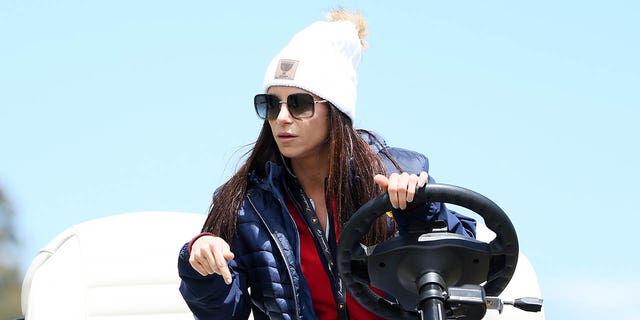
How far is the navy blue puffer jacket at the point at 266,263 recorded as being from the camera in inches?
138

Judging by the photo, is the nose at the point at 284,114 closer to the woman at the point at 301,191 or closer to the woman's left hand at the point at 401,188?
the woman at the point at 301,191

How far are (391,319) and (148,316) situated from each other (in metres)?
1.08

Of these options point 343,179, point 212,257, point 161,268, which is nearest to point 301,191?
point 343,179

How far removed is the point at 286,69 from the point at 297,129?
206 mm

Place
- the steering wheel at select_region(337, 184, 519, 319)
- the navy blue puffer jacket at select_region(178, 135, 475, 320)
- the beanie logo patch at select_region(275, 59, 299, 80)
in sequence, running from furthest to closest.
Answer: the beanie logo patch at select_region(275, 59, 299, 80), the navy blue puffer jacket at select_region(178, 135, 475, 320), the steering wheel at select_region(337, 184, 519, 319)

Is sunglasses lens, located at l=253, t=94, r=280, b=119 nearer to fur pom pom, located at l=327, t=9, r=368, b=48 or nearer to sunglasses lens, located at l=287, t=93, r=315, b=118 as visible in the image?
sunglasses lens, located at l=287, t=93, r=315, b=118

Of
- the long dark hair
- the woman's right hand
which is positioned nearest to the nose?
the long dark hair

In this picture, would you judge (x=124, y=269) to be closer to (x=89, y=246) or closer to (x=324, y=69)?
(x=89, y=246)

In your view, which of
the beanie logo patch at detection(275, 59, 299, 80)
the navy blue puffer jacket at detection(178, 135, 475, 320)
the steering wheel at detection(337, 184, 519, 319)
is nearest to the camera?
the steering wheel at detection(337, 184, 519, 319)

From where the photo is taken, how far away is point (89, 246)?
387 centimetres

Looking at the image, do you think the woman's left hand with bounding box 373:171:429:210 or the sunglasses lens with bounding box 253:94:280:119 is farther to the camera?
the sunglasses lens with bounding box 253:94:280:119

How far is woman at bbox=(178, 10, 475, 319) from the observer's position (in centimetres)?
357

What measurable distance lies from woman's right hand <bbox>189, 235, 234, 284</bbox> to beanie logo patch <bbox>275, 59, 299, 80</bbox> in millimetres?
752

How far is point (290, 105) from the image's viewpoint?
3.57 metres
